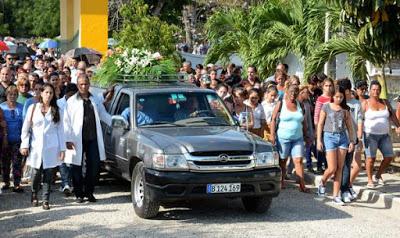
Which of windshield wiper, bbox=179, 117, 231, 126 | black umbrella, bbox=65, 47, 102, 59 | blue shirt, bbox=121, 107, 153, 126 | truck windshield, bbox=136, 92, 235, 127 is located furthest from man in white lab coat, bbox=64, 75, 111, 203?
black umbrella, bbox=65, 47, 102, 59

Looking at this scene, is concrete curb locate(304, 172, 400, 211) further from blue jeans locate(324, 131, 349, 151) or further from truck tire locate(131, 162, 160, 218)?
truck tire locate(131, 162, 160, 218)

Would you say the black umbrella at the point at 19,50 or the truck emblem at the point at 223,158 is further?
the black umbrella at the point at 19,50

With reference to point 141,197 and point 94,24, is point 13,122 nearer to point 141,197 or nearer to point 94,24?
point 141,197

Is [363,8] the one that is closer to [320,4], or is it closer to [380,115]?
[380,115]

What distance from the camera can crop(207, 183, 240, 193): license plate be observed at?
348 inches

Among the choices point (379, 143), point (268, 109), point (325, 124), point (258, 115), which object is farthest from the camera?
point (268, 109)

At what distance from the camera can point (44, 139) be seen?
388 inches

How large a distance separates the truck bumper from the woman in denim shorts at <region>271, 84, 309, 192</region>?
7.29 feet

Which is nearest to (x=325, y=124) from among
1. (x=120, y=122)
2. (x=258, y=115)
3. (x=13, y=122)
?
(x=258, y=115)

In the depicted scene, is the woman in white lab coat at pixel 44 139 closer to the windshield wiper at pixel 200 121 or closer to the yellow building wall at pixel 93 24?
the windshield wiper at pixel 200 121

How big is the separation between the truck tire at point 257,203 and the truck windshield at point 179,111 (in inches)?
46.4

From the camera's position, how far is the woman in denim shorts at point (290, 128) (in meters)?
11.2

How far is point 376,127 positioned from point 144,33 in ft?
25.5

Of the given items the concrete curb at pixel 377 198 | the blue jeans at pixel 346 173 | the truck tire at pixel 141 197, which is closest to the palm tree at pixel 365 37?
the blue jeans at pixel 346 173
